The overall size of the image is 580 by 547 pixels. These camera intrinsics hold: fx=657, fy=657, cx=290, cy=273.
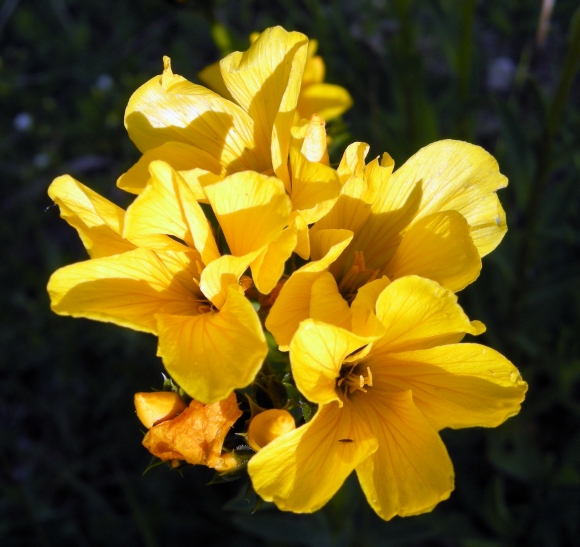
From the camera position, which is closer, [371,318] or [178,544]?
[371,318]

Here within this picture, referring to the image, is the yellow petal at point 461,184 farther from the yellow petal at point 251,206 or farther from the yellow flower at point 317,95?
the yellow flower at point 317,95

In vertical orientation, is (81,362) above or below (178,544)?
above

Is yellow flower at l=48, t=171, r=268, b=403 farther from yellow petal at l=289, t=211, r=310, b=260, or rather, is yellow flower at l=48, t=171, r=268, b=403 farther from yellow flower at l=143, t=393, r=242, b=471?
yellow flower at l=143, t=393, r=242, b=471

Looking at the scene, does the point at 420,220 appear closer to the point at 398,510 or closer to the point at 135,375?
the point at 398,510

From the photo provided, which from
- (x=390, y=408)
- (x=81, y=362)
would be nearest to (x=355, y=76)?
(x=81, y=362)

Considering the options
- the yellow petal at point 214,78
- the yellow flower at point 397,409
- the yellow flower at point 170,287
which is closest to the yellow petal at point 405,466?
the yellow flower at point 397,409

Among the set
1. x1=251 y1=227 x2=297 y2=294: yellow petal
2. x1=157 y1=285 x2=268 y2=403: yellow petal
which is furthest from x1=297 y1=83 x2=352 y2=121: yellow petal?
x1=157 y1=285 x2=268 y2=403: yellow petal

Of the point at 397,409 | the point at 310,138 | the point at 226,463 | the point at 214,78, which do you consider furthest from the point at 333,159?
the point at 226,463
